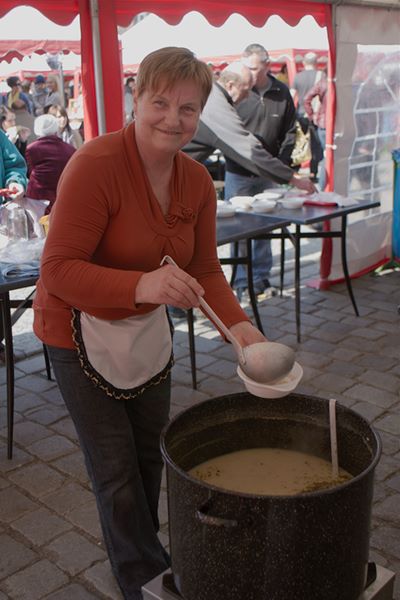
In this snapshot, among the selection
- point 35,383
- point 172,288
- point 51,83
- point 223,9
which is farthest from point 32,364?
point 51,83

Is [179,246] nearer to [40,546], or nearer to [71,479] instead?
[40,546]

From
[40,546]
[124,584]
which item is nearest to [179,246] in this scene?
[124,584]

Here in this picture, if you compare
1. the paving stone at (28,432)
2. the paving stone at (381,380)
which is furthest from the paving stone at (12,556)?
the paving stone at (381,380)

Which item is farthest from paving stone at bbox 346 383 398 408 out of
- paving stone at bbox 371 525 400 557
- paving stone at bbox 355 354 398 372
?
paving stone at bbox 371 525 400 557

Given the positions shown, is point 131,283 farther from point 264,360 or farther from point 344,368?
point 344,368

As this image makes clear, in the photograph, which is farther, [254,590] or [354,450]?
[354,450]

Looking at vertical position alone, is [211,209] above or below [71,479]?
above

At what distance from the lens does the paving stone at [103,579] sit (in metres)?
2.39

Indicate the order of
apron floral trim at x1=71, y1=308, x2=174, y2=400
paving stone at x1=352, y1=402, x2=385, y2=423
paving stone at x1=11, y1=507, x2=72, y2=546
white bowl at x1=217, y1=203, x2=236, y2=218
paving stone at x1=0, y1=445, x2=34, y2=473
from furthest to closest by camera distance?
white bowl at x1=217, y1=203, x2=236, y2=218
paving stone at x1=352, y1=402, x2=385, y2=423
paving stone at x1=0, y1=445, x2=34, y2=473
paving stone at x1=11, y1=507, x2=72, y2=546
apron floral trim at x1=71, y1=308, x2=174, y2=400

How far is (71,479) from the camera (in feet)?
10.3

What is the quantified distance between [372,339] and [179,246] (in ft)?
10.5

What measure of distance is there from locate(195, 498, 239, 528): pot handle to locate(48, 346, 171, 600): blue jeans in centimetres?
66

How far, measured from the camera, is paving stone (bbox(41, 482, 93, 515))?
2922mm

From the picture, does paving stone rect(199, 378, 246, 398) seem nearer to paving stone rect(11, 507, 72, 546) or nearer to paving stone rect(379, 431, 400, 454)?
paving stone rect(379, 431, 400, 454)
